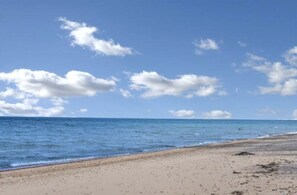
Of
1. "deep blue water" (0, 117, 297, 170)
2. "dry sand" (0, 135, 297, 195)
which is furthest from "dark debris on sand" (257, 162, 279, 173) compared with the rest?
"deep blue water" (0, 117, 297, 170)

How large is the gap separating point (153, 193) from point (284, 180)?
503 centimetres

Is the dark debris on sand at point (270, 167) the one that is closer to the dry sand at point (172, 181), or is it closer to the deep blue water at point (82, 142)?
the dry sand at point (172, 181)

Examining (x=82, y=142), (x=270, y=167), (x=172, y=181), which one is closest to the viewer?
(x=172, y=181)

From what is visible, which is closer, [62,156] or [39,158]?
[39,158]

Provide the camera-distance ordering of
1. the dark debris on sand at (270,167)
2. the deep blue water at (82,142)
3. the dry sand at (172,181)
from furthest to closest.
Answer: the deep blue water at (82,142), the dark debris on sand at (270,167), the dry sand at (172,181)

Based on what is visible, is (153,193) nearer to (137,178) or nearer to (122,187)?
(122,187)

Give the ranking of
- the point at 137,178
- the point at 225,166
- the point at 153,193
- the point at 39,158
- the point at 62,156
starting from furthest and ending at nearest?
the point at 62,156, the point at 39,158, the point at 225,166, the point at 137,178, the point at 153,193

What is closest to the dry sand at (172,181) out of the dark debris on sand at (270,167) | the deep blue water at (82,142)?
the dark debris on sand at (270,167)

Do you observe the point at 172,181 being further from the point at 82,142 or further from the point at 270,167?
the point at 82,142

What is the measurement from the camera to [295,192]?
1195 centimetres

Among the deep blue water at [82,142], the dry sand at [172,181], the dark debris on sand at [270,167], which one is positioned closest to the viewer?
the dry sand at [172,181]

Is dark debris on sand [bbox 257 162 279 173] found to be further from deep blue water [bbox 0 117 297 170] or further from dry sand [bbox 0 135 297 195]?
deep blue water [bbox 0 117 297 170]

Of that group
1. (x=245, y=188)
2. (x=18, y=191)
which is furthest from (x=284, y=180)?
(x=18, y=191)

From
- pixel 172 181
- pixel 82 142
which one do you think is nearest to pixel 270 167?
pixel 172 181
